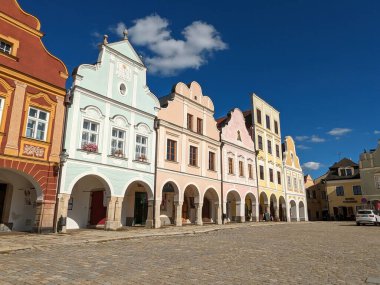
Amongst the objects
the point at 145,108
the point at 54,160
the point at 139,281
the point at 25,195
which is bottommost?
the point at 139,281

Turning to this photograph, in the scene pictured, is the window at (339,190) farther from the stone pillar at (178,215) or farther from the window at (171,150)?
the window at (171,150)

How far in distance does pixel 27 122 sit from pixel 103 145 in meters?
4.50

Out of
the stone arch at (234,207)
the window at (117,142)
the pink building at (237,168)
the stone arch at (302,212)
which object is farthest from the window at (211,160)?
the stone arch at (302,212)

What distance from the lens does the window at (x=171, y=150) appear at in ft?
76.3

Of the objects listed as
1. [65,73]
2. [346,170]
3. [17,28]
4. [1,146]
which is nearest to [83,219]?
[1,146]

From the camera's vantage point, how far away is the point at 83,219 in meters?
19.5

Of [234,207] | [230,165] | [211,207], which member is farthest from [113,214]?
[234,207]

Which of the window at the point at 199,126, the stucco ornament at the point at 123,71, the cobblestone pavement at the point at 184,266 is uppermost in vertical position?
the stucco ornament at the point at 123,71

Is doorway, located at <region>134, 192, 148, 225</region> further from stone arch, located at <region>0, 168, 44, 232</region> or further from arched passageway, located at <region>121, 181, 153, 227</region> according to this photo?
stone arch, located at <region>0, 168, 44, 232</region>

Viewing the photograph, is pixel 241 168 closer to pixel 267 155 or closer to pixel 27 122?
pixel 267 155

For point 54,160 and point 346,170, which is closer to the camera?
point 54,160

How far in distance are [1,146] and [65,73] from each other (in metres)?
5.43

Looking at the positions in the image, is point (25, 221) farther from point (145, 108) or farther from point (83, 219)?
point (145, 108)

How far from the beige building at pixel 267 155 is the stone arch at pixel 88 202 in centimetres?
1849
